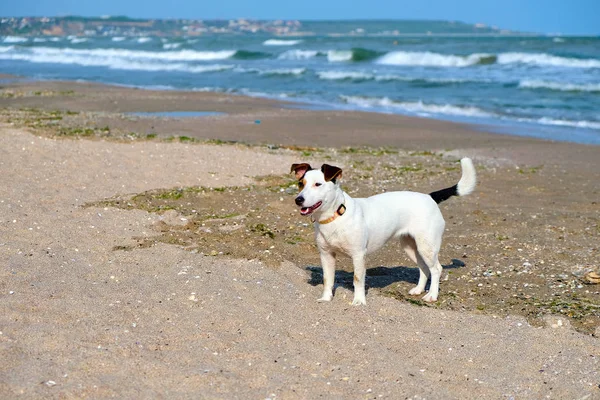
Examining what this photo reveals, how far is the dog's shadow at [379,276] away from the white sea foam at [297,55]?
45287 mm

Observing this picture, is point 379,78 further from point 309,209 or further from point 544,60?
point 309,209

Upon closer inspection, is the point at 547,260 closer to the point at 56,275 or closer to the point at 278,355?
the point at 278,355

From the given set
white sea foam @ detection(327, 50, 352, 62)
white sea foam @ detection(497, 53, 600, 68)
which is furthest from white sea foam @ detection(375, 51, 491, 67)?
white sea foam @ detection(327, 50, 352, 62)

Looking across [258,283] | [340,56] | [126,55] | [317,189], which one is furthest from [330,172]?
[126,55]

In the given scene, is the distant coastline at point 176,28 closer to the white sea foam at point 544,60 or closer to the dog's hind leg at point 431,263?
the white sea foam at point 544,60

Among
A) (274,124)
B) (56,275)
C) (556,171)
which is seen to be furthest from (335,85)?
(56,275)

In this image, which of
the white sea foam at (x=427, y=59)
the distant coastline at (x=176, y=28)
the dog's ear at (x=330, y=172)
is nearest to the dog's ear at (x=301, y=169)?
the dog's ear at (x=330, y=172)

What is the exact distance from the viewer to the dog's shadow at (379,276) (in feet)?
23.2

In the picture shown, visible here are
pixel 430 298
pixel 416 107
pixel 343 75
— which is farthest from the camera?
pixel 343 75

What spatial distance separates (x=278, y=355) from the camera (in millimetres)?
5316

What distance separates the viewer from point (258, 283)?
22.2ft

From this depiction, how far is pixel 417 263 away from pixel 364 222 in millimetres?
980

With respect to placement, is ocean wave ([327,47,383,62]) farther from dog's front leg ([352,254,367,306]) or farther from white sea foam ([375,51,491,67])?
dog's front leg ([352,254,367,306])

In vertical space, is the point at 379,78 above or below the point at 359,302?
below
